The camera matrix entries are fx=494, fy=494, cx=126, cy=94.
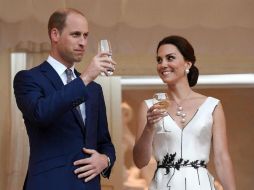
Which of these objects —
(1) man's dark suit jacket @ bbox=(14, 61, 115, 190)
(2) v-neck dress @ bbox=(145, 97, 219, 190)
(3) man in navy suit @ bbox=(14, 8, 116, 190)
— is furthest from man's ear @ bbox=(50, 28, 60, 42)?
(2) v-neck dress @ bbox=(145, 97, 219, 190)

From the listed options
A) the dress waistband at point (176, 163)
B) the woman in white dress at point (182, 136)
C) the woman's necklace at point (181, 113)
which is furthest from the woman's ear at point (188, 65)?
the dress waistband at point (176, 163)

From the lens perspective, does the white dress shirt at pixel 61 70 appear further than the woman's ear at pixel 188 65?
No

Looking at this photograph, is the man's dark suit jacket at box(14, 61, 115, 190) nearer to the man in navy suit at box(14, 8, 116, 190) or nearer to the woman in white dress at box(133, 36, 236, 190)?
the man in navy suit at box(14, 8, 116, 190)

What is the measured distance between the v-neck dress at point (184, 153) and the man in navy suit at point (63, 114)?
300 mm

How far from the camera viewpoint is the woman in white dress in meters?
2.09

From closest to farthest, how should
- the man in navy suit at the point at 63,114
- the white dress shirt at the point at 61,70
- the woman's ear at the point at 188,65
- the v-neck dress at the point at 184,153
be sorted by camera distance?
the man in navy suit at the point at 63,114, the white dress shirt at the point at 61,70, the v-neck dress at the point at 184,153, the woman's ear at the point at 188,65

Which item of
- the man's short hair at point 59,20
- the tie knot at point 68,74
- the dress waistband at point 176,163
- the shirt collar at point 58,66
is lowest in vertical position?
the dress waistband at point 176,163

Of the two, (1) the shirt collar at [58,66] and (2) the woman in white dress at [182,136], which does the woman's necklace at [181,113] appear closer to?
(2) the woman in white dress at [182,136]

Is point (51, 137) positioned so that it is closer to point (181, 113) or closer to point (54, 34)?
point (54, 34)

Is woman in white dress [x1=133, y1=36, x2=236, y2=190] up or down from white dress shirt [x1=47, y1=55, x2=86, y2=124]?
down

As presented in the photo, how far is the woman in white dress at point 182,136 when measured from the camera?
2090mm

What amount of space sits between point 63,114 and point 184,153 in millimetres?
605

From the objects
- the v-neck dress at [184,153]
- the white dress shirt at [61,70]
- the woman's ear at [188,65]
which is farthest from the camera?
the woman's ear at [188,65]

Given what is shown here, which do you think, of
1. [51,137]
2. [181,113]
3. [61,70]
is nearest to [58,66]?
Result: [61,70]
